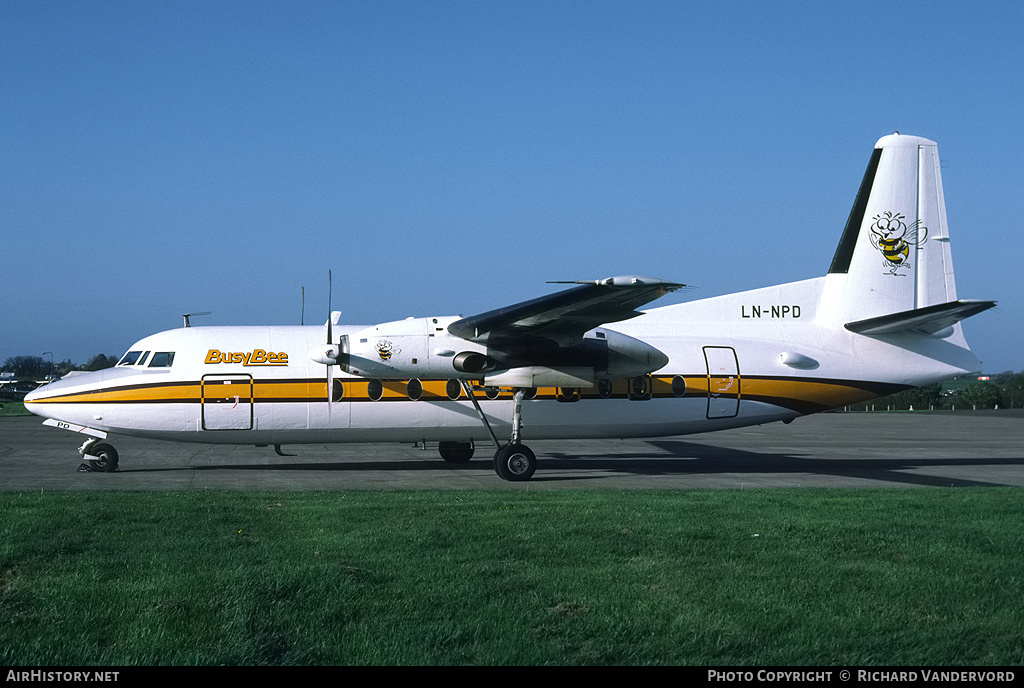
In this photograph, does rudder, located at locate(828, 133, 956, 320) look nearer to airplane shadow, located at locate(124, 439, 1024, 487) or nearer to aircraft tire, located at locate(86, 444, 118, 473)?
airplane shadow, located at locate(124, 439, 1024, 487)

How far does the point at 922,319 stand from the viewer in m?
16.4

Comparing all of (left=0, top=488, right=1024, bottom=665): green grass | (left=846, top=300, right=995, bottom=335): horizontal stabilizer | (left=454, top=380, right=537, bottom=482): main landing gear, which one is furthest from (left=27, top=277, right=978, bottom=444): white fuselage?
(left=0, top=488, right=1024, bottom=665): green grass

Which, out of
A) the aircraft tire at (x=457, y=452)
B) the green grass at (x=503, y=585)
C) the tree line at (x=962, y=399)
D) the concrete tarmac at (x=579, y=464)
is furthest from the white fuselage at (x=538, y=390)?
the tree line at (x=962, y=399)

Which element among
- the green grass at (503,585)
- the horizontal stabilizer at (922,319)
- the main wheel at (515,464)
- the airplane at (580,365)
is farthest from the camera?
the main wheel at (515,464)

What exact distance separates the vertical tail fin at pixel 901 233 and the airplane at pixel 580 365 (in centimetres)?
3

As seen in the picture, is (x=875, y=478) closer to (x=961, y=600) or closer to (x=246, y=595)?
(x=961, y=600)

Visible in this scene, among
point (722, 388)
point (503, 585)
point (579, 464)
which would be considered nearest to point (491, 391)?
point (579, 464)

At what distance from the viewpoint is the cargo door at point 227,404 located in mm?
16359

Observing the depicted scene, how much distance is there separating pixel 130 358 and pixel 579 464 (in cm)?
965

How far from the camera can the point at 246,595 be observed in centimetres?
619

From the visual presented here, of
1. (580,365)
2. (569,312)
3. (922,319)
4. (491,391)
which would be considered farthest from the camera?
(491,391)

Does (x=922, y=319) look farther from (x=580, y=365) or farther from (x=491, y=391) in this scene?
(x=491, y=391)

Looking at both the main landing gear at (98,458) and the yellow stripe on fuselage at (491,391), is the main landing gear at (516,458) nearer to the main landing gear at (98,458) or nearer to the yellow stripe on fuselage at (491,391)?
the yellow stripe on fuselage at (491,391)

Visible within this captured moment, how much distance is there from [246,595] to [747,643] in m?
3.48
